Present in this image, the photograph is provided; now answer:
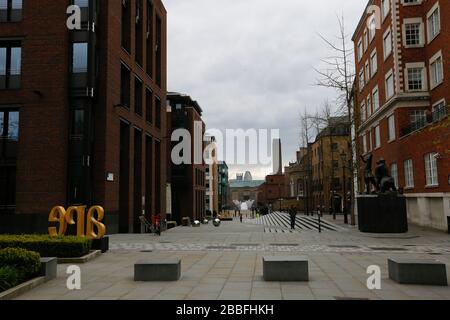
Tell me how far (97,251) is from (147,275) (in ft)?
21.0

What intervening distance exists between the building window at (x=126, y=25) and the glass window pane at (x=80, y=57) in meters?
5.94

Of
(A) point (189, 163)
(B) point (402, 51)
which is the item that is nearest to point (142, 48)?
(B) point (402, 51)

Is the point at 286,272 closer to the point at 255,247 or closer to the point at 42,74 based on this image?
the point at 255,247

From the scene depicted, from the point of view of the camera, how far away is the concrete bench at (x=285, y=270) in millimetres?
10562

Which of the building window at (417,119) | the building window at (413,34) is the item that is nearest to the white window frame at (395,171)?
the building window at (417,119)

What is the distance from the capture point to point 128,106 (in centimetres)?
3372

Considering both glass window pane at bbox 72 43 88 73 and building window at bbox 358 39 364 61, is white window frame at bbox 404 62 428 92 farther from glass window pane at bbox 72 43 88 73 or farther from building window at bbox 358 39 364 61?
glass window pane at bbox 72 43 88 73

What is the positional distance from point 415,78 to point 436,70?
2.36 m

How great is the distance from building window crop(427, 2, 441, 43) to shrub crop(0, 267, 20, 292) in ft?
102

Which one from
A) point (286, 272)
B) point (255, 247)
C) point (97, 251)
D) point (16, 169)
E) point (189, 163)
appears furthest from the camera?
point (189, 163)

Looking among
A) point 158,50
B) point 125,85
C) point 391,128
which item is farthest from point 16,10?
point 391,128

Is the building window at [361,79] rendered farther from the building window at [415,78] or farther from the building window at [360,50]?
the building window at [415,78]

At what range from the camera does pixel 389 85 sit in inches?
1454

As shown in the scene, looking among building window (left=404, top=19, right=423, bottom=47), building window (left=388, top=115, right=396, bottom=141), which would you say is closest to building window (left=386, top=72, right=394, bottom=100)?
building window (left=388, top=115, right=396, bottom=141)
